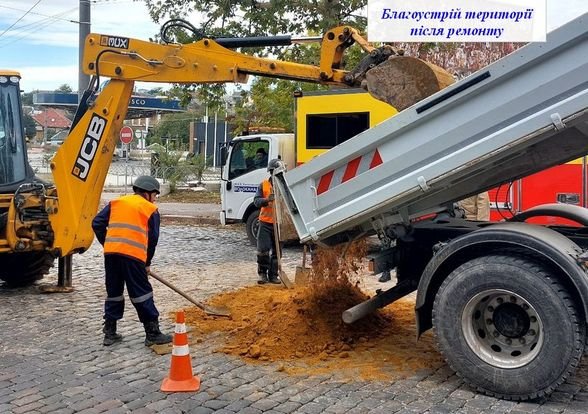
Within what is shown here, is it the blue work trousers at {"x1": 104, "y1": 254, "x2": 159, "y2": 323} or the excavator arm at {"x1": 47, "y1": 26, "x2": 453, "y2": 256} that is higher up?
the excavator arm at {"x1": 47, "y1": 26, "x2": 453, "y2": 256}

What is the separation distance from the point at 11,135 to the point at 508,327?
6441 mm

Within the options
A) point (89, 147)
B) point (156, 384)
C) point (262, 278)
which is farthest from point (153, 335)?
point (262, 278)

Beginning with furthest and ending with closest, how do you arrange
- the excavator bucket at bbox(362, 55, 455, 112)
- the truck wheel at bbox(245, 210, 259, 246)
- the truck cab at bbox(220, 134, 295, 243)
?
the truck wheel at bbox(245, 210, 259, 246), the truck cab at bbox(220, 134, 295, 243), the excavator bucket at bbox(362, 55, 455, 112)

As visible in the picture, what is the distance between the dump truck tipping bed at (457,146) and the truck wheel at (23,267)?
15.2 feet

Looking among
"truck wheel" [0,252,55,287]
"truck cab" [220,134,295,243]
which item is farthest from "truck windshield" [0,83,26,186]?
"truck cab" [220,134,295,243]

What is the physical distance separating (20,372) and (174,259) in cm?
574

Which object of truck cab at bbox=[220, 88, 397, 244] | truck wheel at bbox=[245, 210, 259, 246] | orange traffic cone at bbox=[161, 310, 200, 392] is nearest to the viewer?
orange traffic cone at bbox=[161, 310, 200, 392]

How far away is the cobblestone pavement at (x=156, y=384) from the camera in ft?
14.9

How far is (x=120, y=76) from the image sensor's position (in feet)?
22.6

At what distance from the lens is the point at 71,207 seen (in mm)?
7391

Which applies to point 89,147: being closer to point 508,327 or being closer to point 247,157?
point 508,327

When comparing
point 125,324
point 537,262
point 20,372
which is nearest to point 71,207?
point 125,324

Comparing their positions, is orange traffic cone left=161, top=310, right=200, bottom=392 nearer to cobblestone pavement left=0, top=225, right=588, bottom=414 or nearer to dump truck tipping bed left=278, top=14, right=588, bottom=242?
cobblestone pavement left=0, top=225, right=588, bottom=414

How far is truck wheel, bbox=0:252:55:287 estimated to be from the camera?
28.0 ft
